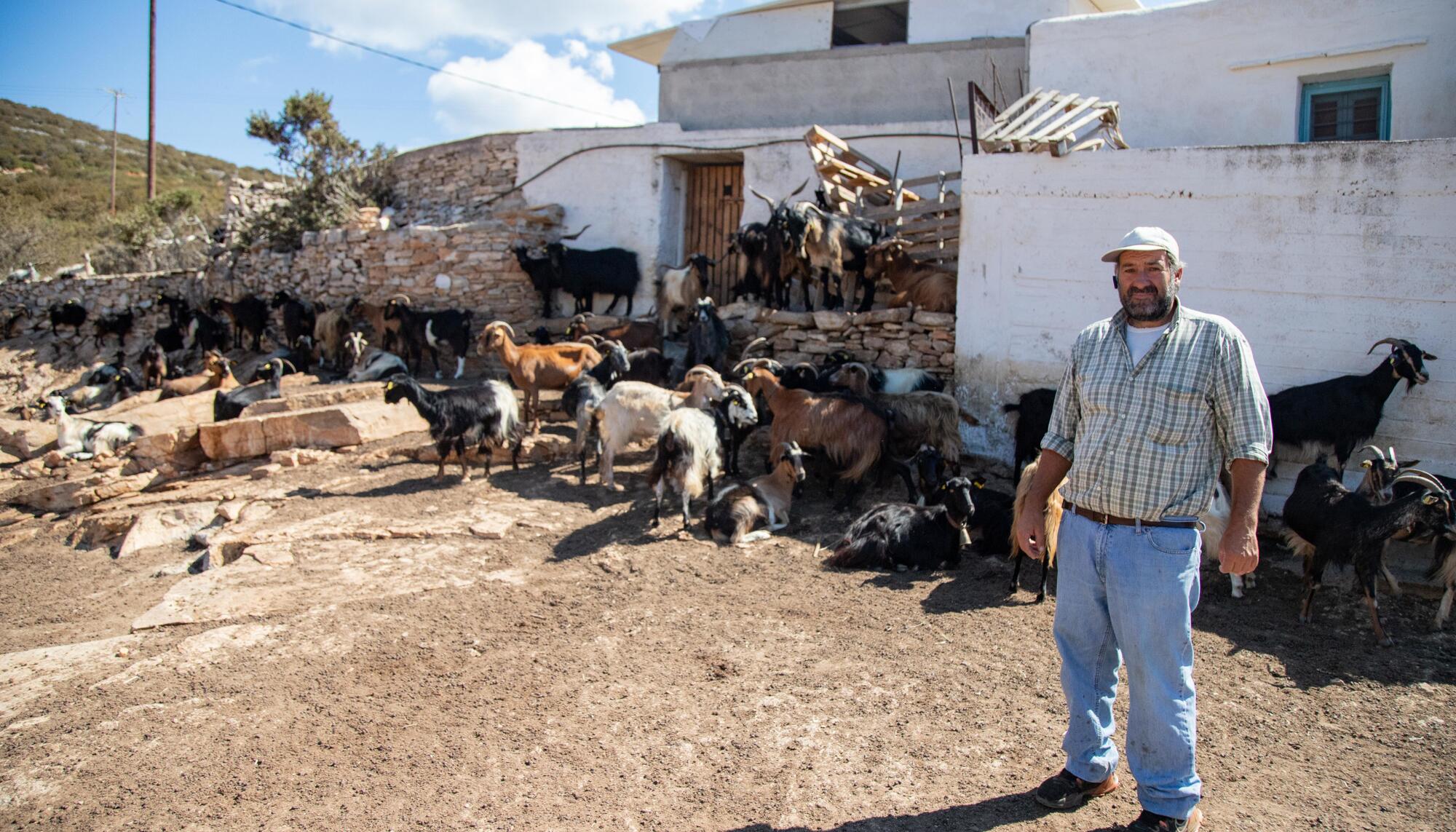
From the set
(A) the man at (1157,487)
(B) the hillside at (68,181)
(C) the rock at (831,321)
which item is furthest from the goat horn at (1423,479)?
(B) the hillside at (68,181)

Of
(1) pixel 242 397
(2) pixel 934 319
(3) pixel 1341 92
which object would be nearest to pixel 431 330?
(1) pixel 242 397

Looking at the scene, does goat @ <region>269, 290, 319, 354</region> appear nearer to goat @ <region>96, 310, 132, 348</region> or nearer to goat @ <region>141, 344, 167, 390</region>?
goat @ <region>141, 344, 167, 390</region>

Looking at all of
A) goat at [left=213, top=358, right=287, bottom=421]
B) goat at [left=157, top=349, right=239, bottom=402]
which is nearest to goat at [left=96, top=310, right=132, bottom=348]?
goat at [left=157, top=349, right=239, bottom=402]

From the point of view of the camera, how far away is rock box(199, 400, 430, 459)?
29.9ft

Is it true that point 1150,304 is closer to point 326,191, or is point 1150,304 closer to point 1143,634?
point 1143,634

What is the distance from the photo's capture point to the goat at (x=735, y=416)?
24.0 feet

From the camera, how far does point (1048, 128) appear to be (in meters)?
7.85

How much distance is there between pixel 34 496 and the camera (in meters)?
8.93

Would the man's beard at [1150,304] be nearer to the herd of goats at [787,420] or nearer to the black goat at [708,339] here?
the herd of goats at [787,420]

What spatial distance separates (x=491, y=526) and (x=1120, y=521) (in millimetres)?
4805

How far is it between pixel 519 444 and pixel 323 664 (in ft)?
13.2

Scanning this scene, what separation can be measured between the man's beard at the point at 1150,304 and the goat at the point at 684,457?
13.5 ft

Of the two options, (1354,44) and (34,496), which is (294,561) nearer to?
(34,496)

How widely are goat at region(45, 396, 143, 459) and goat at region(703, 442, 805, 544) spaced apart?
302 inches
